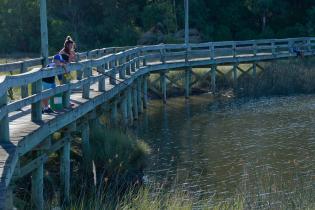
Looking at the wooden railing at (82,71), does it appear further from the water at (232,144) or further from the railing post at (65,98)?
the water at (232,144)

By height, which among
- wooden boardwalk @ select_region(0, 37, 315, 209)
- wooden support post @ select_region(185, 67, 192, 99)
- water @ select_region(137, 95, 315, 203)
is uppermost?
wooden boardwalk @ select_region(0, 37, 315, 209)

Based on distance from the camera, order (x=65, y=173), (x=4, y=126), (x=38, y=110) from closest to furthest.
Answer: (x=4, y=126) → (x=38, y=110) → (x=65, y=173)

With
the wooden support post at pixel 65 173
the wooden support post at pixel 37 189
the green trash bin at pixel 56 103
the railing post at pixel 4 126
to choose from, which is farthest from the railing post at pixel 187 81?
the railing post at pixel 4 126

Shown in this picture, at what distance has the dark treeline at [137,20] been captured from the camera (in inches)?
2101

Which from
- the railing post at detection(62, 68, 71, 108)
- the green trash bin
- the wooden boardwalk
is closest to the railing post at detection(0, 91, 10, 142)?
the wooden boardwalk

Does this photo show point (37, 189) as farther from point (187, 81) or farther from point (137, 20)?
point (137, 20)

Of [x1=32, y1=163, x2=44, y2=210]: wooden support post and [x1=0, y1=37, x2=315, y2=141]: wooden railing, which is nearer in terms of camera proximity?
[x1=0, y1=37, x2=315, y2=141]: wooden railing

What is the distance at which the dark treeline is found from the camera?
175ft

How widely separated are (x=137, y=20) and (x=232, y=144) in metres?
39.0

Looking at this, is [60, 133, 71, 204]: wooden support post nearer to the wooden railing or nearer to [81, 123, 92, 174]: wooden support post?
the wooden railing

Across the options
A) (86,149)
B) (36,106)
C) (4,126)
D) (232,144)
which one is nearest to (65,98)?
(86,149)

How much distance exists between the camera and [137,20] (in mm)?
57406

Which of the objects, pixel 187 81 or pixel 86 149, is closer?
pixel 86 149

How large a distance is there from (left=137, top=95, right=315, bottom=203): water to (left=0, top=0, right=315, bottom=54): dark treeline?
23490mm
